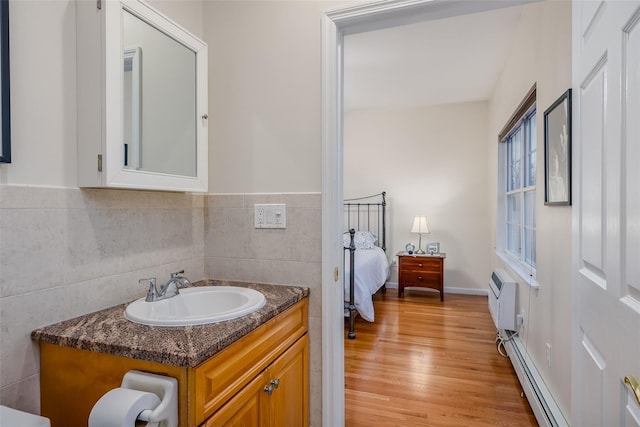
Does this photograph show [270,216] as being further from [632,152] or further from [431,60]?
[431,60]

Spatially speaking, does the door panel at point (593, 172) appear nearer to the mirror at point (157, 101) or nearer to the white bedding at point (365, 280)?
the mirror at point (157, 101)

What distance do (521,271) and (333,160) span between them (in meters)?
2.10

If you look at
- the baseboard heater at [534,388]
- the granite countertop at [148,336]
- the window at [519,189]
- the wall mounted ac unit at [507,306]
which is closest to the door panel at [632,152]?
the granite countertop at [148,336]

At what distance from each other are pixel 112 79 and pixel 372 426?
2034mm

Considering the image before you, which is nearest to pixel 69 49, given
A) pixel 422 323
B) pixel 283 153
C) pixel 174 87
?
pixel 174 87

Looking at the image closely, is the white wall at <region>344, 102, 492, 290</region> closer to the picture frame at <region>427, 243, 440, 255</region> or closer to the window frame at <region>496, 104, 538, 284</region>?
the picture frame at <region>427, 243, 440, 255</region>

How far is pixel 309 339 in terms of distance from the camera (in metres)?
1.56

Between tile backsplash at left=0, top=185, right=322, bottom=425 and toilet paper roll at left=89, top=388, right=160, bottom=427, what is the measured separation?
418 millimetres

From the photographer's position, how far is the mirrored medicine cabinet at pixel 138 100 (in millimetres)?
1134

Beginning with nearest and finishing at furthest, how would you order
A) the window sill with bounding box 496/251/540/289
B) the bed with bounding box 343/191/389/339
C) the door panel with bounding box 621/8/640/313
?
the door panel with bounding box 621/8/640/313 < the window sill with bounding box 496/251/540/289 < the bed with bounding box 343/191/389/339

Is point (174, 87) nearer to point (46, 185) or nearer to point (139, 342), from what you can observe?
point (46, 185)

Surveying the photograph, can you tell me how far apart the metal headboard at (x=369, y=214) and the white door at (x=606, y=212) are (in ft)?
12.7

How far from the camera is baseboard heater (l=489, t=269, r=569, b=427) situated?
1764 mm

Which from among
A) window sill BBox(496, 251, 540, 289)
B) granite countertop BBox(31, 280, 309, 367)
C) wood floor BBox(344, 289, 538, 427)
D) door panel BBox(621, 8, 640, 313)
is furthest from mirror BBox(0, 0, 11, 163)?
window sill BBox(496, 251, 540, 289)
